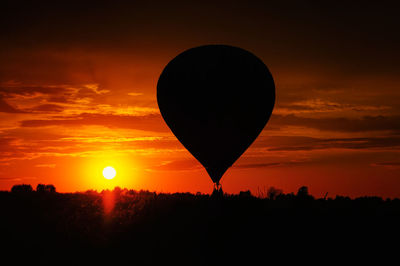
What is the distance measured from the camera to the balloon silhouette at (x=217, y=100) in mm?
27156

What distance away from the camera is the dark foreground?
14516mm

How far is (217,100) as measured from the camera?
90.2 feet

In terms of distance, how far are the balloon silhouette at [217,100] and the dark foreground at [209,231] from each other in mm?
7905

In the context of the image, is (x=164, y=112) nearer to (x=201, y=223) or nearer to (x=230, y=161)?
(x=230, y=161)

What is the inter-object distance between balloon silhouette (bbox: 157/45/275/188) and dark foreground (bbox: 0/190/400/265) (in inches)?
311

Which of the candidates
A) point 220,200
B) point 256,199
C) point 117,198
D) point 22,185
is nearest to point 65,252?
point 117,198

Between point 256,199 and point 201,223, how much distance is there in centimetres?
204

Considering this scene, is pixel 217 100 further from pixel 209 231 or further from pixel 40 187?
pixel 209 231

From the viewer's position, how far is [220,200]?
17406 millimetres

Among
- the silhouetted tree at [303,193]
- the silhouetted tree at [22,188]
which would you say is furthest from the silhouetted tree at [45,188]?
the silhouetted tree at [303,193]

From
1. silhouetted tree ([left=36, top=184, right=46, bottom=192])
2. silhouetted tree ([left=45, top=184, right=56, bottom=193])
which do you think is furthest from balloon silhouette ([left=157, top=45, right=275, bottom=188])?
silhouetted tree ([left=36, top=184, right=46, bottom=192])

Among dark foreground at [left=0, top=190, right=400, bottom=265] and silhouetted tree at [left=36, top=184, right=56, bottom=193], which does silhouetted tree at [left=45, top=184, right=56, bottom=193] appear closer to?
silhouetted tree at [left=36, top=184, right=56, bottom=193]

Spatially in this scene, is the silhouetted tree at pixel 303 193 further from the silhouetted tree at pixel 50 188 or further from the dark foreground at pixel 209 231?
the silhouetted tree at pixel 50 188

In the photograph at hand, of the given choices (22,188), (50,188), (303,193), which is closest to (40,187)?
(50,188)
